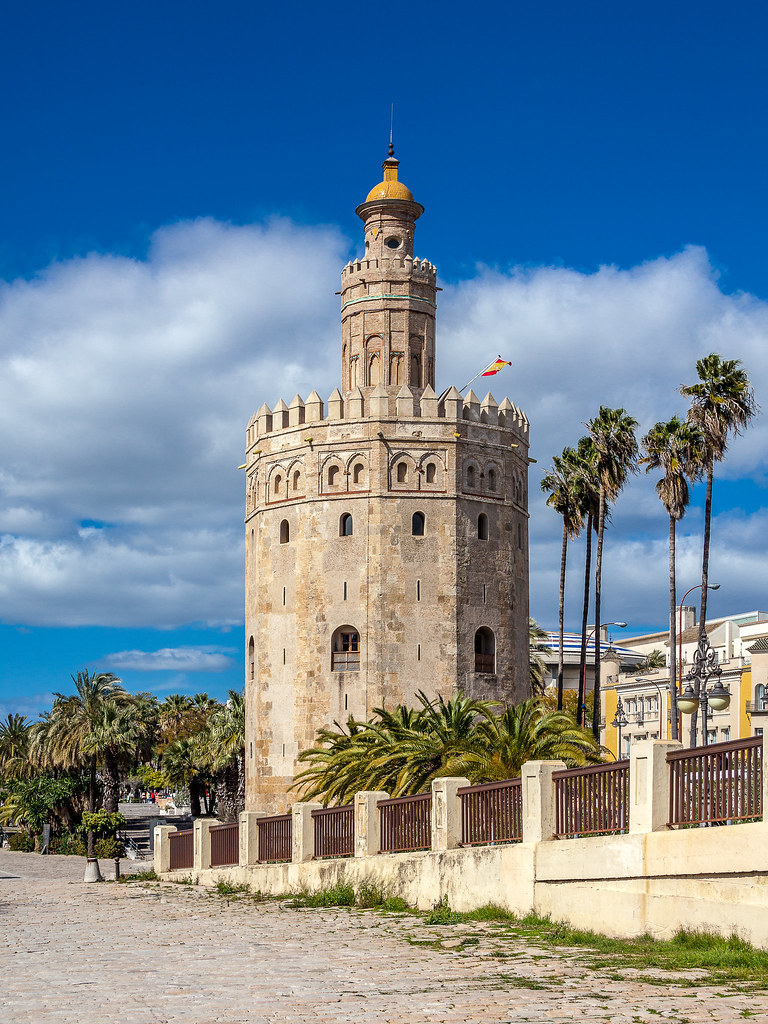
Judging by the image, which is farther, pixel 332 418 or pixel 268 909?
pixel 332 418

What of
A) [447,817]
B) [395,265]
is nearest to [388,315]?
[395,265]

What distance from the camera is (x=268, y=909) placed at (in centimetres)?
1998

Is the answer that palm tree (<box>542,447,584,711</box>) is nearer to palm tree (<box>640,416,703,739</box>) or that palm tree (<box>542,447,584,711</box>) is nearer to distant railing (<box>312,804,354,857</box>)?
palm tree (<box>640,416,703,739</box>)

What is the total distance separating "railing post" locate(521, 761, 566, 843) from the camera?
51.8ft

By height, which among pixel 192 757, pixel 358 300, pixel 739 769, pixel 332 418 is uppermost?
pixel 358 300

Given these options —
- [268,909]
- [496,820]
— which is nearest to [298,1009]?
[496,820]

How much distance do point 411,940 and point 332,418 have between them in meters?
28.7

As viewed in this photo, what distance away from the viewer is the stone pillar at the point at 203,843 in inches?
1143

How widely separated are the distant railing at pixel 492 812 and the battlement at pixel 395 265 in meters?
28.5

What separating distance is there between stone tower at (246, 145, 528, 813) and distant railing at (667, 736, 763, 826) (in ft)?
85.0

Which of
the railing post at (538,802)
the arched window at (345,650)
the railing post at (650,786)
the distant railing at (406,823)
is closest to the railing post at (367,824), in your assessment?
the distant railing at (406,823)

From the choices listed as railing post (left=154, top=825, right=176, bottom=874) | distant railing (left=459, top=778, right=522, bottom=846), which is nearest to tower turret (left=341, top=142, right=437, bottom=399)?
railing post (left=154, top=825, right=176, bottom=874)

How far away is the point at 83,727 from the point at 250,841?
31399 mm

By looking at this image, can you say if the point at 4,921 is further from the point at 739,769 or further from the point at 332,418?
the point at 332,418
